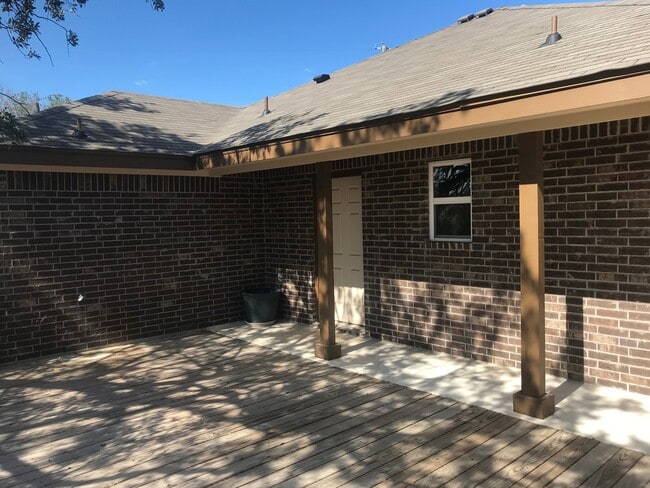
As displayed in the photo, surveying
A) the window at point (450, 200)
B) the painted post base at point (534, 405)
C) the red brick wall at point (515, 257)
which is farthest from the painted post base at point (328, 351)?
the painted post base at point (534, 405)

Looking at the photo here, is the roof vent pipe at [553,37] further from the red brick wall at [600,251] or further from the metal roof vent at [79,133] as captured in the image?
the metal roof vent at [79,133]

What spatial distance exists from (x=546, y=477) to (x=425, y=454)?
77cm

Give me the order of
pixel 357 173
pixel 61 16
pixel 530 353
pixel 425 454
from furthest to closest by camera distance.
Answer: pixel 357 173 < pixel 61 16 < pixel 530 353 < pixel 425 454

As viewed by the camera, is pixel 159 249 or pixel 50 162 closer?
pixel 50 162

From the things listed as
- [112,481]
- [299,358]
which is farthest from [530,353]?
[112,481]

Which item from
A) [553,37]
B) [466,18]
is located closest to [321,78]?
[466,18]

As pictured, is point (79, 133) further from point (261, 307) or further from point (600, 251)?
point (600, 251)

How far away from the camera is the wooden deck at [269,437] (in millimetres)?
3268

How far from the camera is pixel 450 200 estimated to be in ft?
19.4

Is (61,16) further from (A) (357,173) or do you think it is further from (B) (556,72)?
(B) (556,72)

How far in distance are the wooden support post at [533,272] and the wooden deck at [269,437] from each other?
1.04 feet

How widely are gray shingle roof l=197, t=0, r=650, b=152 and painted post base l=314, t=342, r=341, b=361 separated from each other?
2.46 metres

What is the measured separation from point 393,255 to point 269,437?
3.25m

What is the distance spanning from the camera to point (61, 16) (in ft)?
16.0
